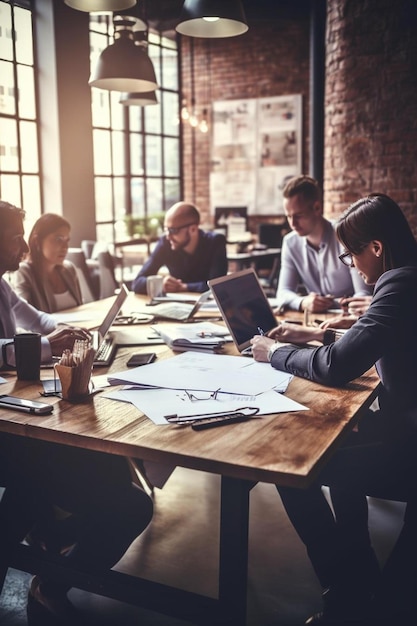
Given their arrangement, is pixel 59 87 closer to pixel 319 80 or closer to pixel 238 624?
pixel 319 80

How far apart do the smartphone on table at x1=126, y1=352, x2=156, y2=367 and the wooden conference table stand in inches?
14.1

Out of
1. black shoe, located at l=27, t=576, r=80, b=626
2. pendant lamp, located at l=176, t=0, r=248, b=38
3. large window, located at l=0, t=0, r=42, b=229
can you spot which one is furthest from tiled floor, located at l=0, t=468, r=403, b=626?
large window, located at l=0, t=0, r=42, b=229

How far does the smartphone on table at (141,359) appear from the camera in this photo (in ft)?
6.49

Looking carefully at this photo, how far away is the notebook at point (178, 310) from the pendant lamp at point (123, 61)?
1.16m

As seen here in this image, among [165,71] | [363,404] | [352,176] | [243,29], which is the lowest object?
[363,404]

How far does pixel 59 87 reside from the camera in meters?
5.95

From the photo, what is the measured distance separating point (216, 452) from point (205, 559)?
1.23 metres

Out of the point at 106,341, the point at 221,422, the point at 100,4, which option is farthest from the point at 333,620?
the point at 100,4

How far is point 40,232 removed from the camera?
3.07 meters

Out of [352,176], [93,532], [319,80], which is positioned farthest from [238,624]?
[319,80]

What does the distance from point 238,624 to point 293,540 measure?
1128mm

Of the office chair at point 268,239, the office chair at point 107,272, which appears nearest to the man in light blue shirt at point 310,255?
the office chair at point 107,272

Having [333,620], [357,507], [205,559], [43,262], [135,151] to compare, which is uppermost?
[135,151]

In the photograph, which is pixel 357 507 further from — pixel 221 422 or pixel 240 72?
pixel 240 72
